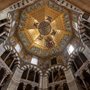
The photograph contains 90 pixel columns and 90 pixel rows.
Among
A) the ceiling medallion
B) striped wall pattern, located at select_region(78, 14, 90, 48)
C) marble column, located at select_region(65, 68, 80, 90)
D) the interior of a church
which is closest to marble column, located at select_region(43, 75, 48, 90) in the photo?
the interior of a church

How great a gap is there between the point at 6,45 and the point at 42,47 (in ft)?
14.1

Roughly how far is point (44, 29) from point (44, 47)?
181 cm

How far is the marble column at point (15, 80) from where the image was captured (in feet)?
44.1

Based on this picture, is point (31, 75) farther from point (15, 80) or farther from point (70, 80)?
point (70, 80)

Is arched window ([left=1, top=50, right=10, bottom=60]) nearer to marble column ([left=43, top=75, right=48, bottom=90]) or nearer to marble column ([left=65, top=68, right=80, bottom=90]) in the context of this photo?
marble column ([left=43, top=75, right=48, bottom=90])

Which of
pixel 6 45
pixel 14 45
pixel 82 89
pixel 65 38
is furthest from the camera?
pixel 65 38

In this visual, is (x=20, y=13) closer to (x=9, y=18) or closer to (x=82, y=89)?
(x=9, y=18)

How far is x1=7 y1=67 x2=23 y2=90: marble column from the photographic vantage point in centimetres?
1345

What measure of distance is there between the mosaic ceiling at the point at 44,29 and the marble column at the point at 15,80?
305cm

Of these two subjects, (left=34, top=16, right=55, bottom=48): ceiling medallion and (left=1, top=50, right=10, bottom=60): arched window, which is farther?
(left=34, top=16, right=55, bottom=48): ceiling medallion

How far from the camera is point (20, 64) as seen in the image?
15828 mm

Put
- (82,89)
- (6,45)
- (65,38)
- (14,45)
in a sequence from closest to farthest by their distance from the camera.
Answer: (82,89) → (6,45) → (14,45) → (65,38)

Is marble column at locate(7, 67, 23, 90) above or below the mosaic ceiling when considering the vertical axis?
below

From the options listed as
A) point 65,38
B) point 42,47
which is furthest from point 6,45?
point 65,38
